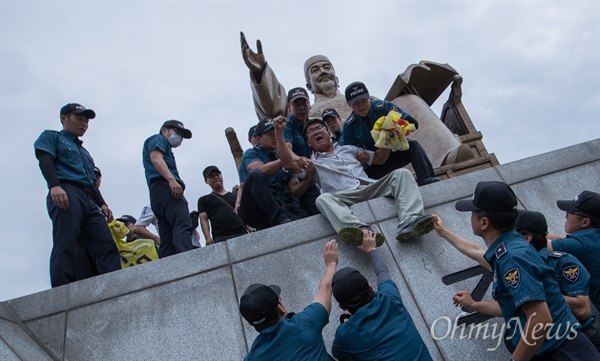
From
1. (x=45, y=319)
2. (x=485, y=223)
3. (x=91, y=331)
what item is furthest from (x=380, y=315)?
(x=45, y=319)

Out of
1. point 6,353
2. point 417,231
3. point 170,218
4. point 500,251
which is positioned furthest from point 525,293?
point 170,218

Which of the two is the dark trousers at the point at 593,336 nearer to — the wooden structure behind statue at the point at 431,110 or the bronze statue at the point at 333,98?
the bronze statue at the point at 333,98

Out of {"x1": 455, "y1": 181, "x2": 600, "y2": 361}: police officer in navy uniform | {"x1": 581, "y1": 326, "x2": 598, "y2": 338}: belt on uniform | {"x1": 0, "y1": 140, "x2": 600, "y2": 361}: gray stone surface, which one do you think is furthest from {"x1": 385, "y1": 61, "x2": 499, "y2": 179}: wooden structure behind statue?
{"x1": 455, "y1": 181, "x2": 600, "y2": 361}: police officer in navy uniform

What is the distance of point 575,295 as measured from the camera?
335cm

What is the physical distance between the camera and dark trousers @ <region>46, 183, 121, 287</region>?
4828 mm

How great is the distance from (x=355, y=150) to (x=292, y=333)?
10.0ft

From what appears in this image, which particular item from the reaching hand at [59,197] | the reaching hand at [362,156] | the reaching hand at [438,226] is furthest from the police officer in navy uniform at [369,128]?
the reaching hand at [59,197]

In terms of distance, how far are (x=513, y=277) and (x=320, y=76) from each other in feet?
27.9

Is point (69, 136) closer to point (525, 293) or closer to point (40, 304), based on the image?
point (40, 304)

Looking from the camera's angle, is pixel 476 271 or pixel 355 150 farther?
pixel 355 150

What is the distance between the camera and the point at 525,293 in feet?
9.16

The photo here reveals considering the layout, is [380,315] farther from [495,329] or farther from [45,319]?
[45,319]

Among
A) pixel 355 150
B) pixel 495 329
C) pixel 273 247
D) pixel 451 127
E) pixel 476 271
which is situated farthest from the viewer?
pixel 451 127

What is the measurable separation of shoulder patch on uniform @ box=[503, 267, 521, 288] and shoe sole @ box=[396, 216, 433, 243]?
60.6 inches
